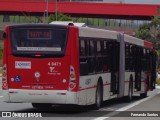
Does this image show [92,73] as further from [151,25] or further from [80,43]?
[151,25]

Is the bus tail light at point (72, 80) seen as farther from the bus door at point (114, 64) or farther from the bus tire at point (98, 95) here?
the bus door at point (114, 64)

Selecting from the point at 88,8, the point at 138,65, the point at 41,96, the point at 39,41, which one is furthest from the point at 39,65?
the point at 88,8

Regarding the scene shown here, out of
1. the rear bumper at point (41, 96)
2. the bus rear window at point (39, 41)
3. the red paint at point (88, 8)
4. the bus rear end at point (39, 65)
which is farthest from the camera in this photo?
the red paint at point (88, 8)

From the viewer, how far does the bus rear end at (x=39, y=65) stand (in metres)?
18.3

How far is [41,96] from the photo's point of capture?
60.3 feet

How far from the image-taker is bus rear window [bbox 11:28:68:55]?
1855 centimetres

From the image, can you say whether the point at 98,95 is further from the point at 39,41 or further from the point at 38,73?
the point at 39,41

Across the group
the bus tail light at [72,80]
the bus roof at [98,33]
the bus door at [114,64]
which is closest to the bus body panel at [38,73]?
the bus tail light at [72,80]

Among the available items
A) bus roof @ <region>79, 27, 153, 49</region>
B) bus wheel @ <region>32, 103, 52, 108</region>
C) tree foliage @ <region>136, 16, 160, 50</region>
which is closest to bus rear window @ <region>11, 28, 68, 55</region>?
bus roof @ <region>79, 27, 153, 49</region>

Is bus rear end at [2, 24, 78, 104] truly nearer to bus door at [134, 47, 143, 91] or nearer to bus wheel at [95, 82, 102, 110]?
bus wheel at [95, 82, 102, 110]

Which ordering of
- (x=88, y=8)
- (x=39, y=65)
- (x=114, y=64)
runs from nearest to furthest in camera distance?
(x=39, y=65) < (x=114, y=64) < (x=88, y=8)

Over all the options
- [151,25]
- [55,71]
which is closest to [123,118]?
[55,71]

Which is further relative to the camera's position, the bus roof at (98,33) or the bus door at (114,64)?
the bus door at (114,64)

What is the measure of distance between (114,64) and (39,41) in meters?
5.62
